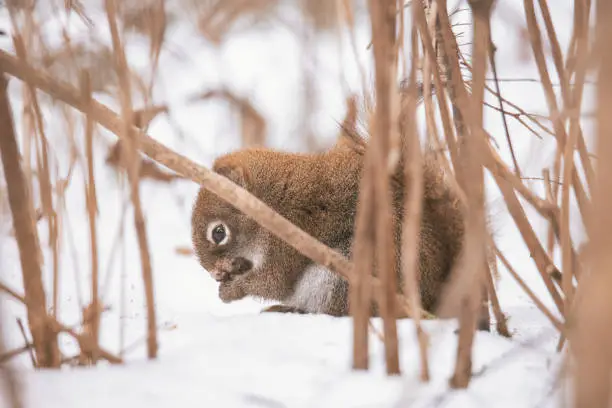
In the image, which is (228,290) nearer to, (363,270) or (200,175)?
(200,175)

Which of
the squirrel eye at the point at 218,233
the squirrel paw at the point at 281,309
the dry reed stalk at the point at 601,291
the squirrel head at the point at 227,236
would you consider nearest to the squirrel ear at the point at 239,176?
the squirrel head at the point at 227,236

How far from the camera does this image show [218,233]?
2.66 metres

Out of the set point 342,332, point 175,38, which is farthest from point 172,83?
point 342,332

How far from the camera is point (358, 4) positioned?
711cm

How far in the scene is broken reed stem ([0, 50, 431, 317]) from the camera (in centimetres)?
141

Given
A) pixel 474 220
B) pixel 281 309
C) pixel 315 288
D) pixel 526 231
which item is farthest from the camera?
pixel 281 309

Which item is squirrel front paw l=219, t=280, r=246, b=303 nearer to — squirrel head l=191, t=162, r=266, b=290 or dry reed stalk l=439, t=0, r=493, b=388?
squirrel head l=191, t=162, r=266, b=290

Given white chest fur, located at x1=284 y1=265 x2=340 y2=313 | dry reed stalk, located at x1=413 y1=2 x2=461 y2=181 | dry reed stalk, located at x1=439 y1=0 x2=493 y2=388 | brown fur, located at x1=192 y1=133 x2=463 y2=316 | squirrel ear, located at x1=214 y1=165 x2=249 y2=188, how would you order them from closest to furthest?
dry reed stalk, located at x1=439 y1=0 x2=493 y2=388, dry reed stalk, located at x1=413 y1=2 x2=461 y2=181, brown fur, located at x1=192 y1=133 x2=463 y2=316, white chest fur, located at x1=284 y1=265 x2=340 y2=313, squirrel ear, located at x1=214 y1=165 x2=249 y2=188

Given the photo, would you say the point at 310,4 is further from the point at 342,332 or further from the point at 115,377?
the point at 115,377

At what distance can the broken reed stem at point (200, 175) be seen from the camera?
141 centimetres

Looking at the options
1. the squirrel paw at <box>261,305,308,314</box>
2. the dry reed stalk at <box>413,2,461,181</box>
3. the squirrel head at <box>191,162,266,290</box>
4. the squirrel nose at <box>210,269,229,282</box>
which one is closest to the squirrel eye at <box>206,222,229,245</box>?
the squirrel head at <box>191,162,266,290</box>

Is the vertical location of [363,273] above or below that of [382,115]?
below

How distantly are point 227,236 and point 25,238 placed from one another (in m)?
1.28

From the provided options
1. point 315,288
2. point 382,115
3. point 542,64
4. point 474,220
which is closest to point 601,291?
point 474,220
